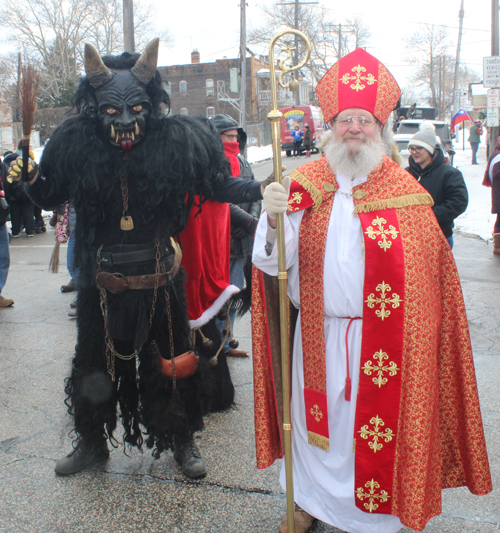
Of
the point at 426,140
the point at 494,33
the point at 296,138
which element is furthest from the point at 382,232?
the point at 296,138

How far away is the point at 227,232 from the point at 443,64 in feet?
198

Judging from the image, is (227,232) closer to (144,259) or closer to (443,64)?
(144,259)

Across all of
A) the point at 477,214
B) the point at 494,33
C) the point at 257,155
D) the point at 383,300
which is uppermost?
the point at 494,33

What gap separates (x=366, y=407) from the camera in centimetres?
240

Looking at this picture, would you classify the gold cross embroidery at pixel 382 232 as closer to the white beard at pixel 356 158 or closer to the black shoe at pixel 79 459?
the white beard at pixel 356 158

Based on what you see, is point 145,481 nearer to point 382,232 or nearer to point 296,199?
point 296,199

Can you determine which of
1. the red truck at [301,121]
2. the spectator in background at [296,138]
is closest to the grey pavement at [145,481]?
the spectator in background at [296,138]

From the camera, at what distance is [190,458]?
3.20 meters

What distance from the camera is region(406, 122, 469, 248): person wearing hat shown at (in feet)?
18.5

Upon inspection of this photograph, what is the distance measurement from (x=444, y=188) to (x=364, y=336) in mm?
3767

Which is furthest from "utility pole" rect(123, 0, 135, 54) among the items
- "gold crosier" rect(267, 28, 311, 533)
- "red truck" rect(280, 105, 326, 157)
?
"red truck" rect(280, 105, 326, 157)

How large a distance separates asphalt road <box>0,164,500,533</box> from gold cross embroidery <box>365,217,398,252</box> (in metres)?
1.34

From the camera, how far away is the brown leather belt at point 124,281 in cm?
293

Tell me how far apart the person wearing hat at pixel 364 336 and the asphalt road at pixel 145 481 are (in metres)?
0.35
